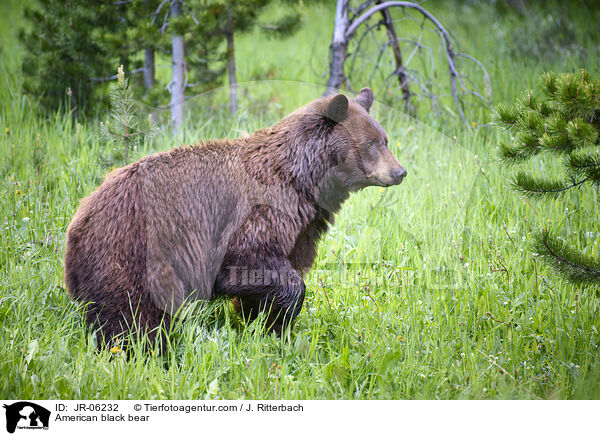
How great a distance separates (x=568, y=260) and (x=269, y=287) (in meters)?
1.63

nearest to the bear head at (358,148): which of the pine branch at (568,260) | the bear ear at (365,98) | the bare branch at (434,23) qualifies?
the bear ear at (365,98)

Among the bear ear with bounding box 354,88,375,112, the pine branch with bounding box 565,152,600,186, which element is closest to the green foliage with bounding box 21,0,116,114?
the bear ear with bounding box 354,88,375,112

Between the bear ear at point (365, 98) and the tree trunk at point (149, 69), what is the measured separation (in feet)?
6.67

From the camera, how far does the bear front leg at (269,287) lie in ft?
9.64

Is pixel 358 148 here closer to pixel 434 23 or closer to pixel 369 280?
pixel 369 280

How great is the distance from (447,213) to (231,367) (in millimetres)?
1900

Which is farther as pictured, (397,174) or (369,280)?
(369,280)

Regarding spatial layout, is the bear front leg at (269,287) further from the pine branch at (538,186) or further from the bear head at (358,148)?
the pine branch at (538,186)

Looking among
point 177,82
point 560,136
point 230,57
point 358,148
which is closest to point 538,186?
→ point 560,136

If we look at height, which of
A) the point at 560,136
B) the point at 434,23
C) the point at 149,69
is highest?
the point at 434,23

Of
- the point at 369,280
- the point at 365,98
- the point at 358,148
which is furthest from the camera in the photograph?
the point at 369,280

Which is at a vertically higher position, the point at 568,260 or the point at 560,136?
the point at 560,136

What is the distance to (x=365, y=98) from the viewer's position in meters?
3.27

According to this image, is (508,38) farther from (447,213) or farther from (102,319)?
(102,319)
